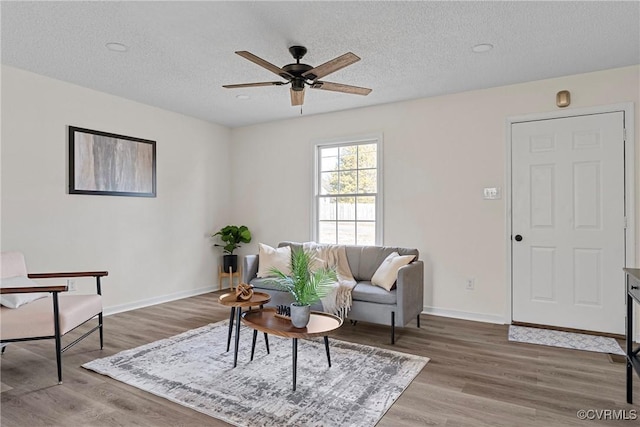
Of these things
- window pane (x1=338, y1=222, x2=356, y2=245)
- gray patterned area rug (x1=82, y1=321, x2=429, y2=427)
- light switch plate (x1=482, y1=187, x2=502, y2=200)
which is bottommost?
gray patterned area rug (x1=82, y1=321, x2=429, y2=427)

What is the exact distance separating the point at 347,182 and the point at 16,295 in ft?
12.1

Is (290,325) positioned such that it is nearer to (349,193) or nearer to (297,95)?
(297,95)

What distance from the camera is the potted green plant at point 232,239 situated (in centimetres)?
573

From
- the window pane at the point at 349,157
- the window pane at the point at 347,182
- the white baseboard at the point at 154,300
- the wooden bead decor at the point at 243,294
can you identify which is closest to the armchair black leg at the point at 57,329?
the wooden bead decor at the point at 243,294

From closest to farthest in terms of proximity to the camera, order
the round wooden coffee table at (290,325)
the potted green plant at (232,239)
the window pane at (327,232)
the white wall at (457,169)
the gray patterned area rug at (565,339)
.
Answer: the round wooden coffee table at (290,325)
the gray patterned area rug at (565,339)
the white wall at (457,169)
the window pane at (327,232)
the potted green plant at (232,239)

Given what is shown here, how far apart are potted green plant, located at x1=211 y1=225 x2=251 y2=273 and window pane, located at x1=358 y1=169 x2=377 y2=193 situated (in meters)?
1.94

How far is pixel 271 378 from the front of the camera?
2674 mm

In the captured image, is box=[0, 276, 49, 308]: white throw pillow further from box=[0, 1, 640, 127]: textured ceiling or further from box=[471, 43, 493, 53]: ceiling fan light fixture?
box=[471, 43, 493, 53]: ceiling fan light fixture

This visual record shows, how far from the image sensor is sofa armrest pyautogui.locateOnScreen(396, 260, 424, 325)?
3447 mm

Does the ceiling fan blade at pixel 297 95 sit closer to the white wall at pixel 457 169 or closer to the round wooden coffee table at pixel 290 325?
the round wooden coffee table at pixel 290 325

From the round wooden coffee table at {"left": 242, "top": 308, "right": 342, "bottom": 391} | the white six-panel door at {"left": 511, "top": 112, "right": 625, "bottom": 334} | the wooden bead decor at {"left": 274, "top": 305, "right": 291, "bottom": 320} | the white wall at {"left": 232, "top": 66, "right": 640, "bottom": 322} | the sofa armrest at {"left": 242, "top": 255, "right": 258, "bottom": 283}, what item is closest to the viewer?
the round wooden coffee table at {"left": 242, "top": 308, "right": 342, "bottom": 391}

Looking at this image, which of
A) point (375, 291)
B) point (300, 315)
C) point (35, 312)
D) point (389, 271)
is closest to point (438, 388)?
point (300, 315)

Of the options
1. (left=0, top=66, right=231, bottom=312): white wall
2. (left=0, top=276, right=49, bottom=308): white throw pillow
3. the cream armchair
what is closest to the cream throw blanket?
(left=0, top=66, right=231, bottom=312): white wall

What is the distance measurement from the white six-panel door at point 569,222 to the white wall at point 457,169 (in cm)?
17
